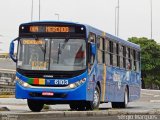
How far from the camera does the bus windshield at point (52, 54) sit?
19.2m

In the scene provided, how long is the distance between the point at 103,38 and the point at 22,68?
12.6 feet

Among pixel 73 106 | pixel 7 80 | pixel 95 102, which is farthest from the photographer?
pixel 7 80

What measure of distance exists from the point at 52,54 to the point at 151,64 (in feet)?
207

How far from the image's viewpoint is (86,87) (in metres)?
19.6

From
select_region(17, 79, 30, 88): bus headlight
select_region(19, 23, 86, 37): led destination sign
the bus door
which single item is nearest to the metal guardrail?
the bus door

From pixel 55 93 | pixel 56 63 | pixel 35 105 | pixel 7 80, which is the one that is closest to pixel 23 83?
pixel 55 93

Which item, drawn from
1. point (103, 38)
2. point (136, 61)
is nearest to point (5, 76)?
point (136, 61)

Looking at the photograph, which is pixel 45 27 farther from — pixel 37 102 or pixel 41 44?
pixel 37 102

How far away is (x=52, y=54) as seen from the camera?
63.4 ft

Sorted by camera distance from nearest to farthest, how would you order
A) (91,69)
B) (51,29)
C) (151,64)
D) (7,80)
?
(51,29) < (91,69) < (7,80) < (151,64)

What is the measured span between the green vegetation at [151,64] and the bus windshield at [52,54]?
61.4 metres

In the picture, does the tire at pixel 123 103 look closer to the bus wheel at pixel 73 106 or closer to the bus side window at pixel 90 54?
the bus wheel at pixel 73 106

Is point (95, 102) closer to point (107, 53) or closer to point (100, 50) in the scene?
point (100, 50)

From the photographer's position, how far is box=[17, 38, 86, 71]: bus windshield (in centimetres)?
1922
